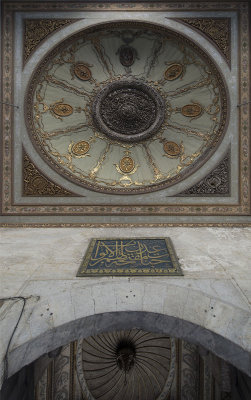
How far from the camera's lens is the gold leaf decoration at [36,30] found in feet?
15.3

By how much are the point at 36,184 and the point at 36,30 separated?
300cm

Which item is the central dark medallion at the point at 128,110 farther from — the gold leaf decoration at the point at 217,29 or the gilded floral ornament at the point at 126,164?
the gold leaf decoration at the point at 217,29

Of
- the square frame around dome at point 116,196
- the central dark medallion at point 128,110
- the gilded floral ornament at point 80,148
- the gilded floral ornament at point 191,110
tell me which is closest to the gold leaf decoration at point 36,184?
the square frame around dome at point 116,196

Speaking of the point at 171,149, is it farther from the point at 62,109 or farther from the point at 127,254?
the point at 127,254

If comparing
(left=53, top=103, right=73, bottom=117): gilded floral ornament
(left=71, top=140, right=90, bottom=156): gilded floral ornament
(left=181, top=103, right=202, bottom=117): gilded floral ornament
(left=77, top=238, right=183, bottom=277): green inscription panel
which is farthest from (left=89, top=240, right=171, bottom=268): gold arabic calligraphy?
(left=181, top=103, right=202, bottom=117): gilded floral ornament

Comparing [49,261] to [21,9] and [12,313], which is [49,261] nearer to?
[12,313]

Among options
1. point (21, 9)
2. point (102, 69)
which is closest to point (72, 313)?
point (102, 69)

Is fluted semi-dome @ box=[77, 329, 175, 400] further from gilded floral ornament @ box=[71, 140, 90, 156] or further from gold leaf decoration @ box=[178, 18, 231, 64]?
gold leaf decoration @ box=[178, 18, 231, 64]

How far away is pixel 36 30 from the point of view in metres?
4.70

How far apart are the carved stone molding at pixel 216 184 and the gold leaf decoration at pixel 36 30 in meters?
4.08

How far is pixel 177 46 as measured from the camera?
4.88 meters

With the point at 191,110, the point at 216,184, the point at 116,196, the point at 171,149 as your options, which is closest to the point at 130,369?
the point at 116,196

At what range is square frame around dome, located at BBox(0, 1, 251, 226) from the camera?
4.65 meters

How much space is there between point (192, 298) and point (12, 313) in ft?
5.25
